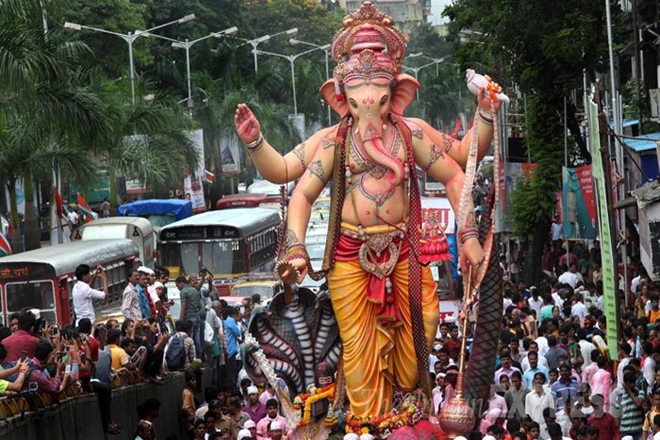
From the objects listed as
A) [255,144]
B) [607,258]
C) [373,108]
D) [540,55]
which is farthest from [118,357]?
[540,55]

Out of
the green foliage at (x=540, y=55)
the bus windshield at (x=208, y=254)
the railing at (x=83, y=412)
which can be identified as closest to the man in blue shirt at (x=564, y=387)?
the railing at (x=83, y=412)

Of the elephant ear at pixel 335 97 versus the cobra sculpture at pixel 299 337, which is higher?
the elephant ear at pixel 335 97

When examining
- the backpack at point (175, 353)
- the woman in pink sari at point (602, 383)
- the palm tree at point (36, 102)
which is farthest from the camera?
the palm tree at point (36, 102)

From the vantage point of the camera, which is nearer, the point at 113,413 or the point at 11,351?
the point at 11,351

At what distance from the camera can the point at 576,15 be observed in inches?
999

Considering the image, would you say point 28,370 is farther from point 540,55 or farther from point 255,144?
point 540,55

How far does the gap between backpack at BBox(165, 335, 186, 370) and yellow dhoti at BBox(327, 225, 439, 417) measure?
4.91 metres

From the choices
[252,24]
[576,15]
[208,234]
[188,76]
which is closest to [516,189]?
[576,15]

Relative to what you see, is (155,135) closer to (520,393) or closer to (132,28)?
(132,28)

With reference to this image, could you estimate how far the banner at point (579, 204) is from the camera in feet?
73.4

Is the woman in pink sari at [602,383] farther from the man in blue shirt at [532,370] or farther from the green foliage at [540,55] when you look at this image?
the green foliage at [540,55]

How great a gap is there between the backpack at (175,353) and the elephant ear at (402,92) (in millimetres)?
5271

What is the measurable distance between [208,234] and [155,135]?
309 inches

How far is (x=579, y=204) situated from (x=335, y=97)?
11.1m
